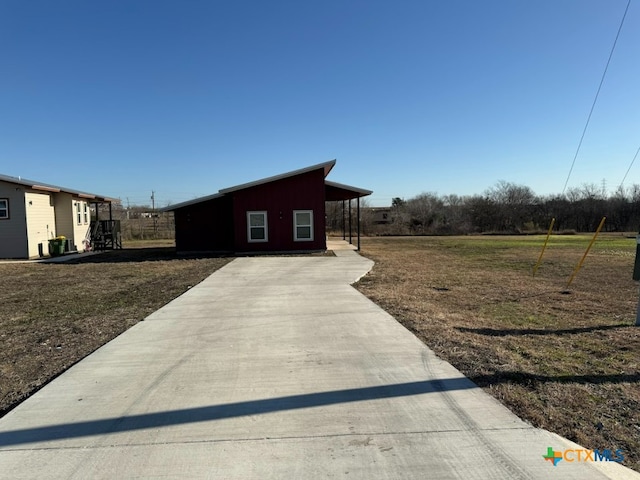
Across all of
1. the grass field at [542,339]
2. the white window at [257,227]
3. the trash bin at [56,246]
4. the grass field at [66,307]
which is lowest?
the grass field at [542,339]

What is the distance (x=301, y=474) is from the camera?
2666 mm

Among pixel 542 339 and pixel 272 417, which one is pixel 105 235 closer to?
pixel 542 339

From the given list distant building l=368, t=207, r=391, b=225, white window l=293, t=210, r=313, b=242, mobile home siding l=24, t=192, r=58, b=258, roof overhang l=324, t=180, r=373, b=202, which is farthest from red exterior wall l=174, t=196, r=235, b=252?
distant building l=368, t=207, r=391, b=225

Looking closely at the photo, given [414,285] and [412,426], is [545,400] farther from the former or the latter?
[414,285]

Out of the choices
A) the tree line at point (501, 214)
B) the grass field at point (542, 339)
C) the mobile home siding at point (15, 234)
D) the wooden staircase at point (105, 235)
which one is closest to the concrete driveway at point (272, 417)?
the grass field at point (542, 339)

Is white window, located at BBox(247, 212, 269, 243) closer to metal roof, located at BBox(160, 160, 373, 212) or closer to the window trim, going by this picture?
metal roof, located at BBox(160, 160, 373, 212)

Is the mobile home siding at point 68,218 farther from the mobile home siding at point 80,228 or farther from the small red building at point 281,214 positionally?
the small red building at point 281,214

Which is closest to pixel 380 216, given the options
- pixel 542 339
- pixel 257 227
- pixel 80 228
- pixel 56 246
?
pixel 257 227

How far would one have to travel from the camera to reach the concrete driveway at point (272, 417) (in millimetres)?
2750

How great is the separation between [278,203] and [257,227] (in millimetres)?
1353

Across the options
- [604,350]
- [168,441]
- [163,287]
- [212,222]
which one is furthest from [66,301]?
[212,222]

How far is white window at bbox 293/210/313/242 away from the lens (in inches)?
750

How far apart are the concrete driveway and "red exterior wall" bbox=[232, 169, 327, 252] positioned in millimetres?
13078

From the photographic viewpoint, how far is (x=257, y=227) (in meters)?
19.0
